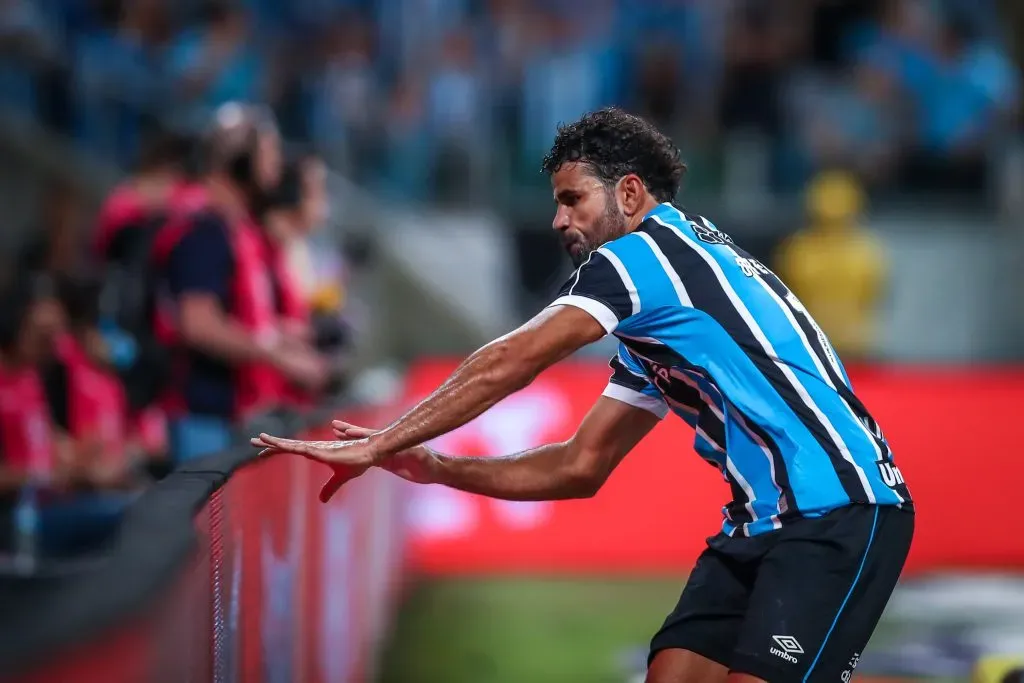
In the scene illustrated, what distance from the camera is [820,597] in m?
3.30

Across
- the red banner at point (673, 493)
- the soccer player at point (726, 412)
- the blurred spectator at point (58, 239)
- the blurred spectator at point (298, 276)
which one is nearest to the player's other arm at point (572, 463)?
the soccer player at point (726, 412)

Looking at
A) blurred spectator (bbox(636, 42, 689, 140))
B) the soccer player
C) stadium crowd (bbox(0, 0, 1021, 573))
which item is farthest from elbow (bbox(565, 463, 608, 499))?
blurred spectator (bbox(636, 42, 689, 140))

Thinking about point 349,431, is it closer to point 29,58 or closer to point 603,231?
point 603,231

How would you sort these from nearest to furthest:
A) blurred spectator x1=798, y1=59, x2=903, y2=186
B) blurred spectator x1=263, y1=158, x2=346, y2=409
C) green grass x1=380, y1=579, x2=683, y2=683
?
blurred spectator x1=263, y1=158, x2=346, y2=409 < green grass x1=380, y1=579, x2=683, y2=683 < blurred spectator x1=798, y1=59, x2=903, y2=186

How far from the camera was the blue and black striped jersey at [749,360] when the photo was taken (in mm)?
3355

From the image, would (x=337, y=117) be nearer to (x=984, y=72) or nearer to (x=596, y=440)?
(x=984, y=72)

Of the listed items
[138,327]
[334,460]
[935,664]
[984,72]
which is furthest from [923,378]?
[334,460]

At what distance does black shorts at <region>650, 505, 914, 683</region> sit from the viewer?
3.27 m

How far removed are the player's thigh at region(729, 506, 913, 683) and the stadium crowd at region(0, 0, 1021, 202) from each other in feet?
31.8

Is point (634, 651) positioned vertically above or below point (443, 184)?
below

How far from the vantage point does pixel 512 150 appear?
44.5 ft

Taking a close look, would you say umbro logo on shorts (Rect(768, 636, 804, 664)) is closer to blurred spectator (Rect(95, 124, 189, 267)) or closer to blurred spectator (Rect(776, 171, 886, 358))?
blurred spectator (Rect(95, 124, 189, 267))

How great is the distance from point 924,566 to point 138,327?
6.29 metres

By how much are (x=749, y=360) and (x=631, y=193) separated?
563 millimetres
